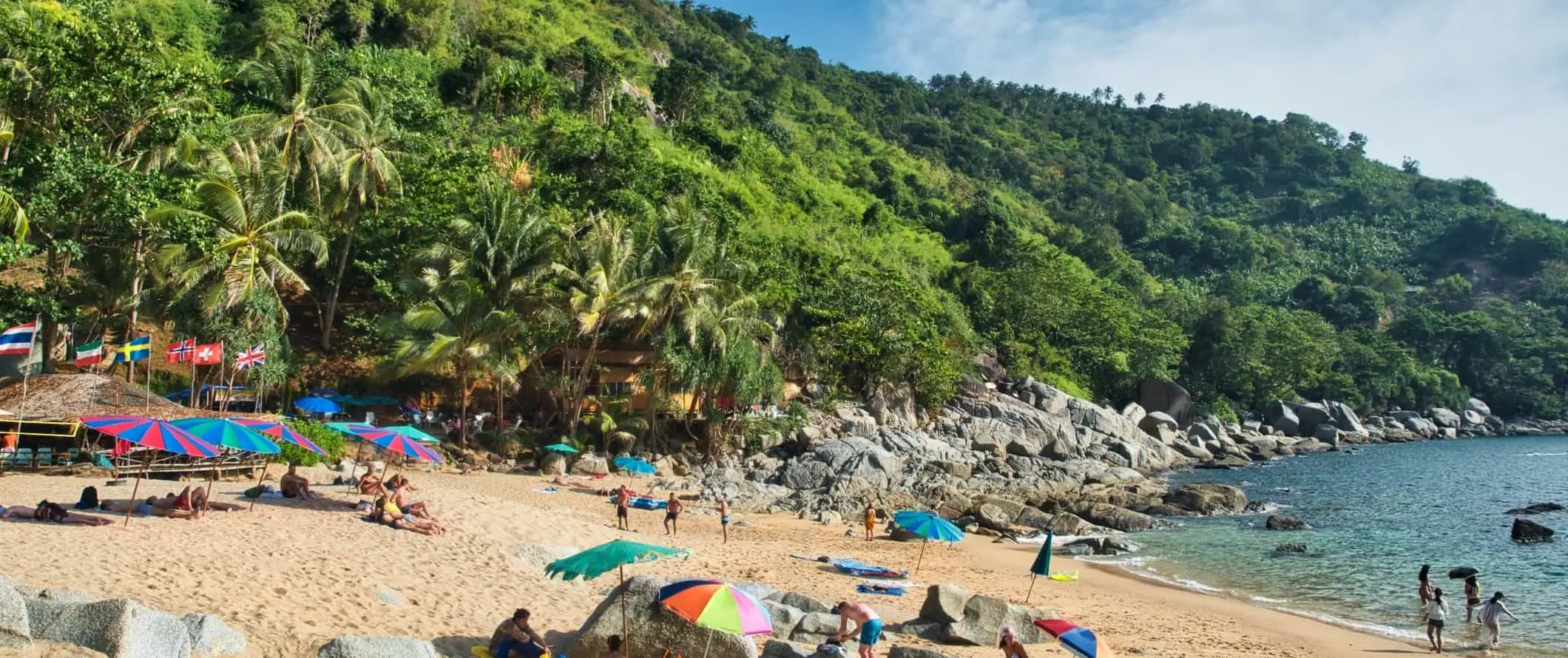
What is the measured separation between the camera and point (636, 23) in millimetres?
85750

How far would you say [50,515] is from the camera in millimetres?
12430

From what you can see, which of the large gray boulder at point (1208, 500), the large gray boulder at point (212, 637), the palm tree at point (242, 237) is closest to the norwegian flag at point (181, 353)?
the palm tree at point (242, 237)

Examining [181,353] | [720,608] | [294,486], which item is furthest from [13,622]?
[181,353]

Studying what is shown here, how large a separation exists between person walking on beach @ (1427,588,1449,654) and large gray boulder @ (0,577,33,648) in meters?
17.5

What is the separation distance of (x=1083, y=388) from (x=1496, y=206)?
349 ft

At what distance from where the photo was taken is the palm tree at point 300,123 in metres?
31.4

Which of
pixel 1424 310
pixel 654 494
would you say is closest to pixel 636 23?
pixel 654 494

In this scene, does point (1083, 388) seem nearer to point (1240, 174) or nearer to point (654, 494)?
point (654, 494)

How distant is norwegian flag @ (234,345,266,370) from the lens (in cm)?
2386

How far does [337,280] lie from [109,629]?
27866 mm

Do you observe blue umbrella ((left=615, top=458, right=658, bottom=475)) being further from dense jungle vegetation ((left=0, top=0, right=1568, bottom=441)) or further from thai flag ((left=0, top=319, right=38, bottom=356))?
thai flag ((left=0, top=319, right=38, bottom=356))

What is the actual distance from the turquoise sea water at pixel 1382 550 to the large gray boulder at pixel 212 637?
1691 centimetres

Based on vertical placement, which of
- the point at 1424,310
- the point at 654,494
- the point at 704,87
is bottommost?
the point at 654,494

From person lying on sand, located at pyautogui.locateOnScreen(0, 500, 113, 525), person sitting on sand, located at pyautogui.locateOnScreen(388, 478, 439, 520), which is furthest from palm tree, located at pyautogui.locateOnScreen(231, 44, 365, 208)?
person lying on sand, located at pyautogui.locateOnScreen(0, 500, 113, 525)
